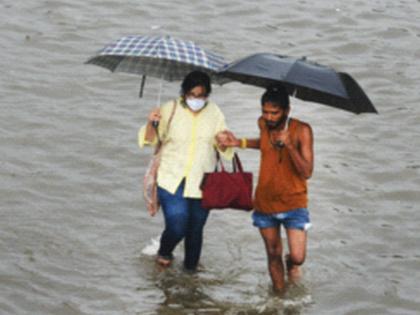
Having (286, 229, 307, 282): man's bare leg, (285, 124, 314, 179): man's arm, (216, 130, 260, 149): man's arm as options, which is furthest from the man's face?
(286, 229, 307, 282): man's bare leg

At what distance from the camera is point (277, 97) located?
8.92 m

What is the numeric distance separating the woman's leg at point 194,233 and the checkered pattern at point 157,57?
1123 mm

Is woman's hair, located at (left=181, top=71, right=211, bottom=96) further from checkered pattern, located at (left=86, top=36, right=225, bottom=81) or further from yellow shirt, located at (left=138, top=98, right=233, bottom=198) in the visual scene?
yellow shirt, located at (left=138, top=98, right=233, bottom=198)

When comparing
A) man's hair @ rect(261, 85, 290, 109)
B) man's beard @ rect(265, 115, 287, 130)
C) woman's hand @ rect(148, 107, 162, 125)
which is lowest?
woman's hand @ rect(148, 107, 162, 125)

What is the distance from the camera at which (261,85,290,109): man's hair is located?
8.91 metres

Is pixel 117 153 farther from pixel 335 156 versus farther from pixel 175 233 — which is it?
pixel 175 233

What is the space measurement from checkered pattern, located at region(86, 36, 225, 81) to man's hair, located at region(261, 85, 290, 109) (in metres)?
0.55

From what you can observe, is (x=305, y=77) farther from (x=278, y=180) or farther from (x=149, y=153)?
(x=149, y=153)

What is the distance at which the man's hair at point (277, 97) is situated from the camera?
8914 millimetres

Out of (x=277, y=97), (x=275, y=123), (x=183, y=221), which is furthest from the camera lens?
(x=183, y=221)

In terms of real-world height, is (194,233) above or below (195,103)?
below

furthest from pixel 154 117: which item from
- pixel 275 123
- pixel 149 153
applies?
pixel 149 153

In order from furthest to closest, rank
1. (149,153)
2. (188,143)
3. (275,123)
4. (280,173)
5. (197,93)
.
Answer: (149,153)
(188,143)
(197,93)
(280,173)
(275,123)

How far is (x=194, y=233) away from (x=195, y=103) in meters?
1.15
